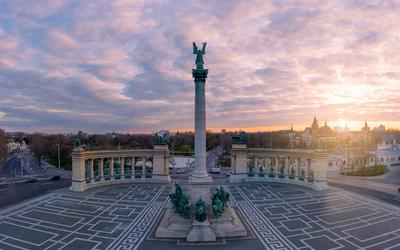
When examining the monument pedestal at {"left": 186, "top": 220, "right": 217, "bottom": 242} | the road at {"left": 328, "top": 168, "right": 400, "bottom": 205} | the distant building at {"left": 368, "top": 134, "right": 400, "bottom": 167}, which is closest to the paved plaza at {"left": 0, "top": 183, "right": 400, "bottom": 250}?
the monument pedestal at {"left": 186, "top": 220, "right": 217, "bottom": 242}

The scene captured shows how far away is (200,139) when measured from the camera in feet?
83.4

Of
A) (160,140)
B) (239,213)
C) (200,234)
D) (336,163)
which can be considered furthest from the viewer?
(336,163)

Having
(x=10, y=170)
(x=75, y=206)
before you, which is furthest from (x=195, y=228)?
(x=10, y=170)

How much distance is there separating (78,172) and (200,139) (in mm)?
20623

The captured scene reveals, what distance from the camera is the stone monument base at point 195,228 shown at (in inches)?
843

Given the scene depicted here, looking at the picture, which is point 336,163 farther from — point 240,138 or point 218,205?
point 218,205

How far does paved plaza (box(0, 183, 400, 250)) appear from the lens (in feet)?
68.2

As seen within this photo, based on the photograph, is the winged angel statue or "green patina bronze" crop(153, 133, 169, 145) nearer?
the winged angel statue

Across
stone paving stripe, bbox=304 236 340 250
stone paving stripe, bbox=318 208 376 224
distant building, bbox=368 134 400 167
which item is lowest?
stone paving stripe, bbox=304 236 340 250

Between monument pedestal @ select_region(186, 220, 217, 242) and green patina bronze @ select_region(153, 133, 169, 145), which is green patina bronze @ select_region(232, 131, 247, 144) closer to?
green patina bronze @ select_region(153, 133, 169, 145)

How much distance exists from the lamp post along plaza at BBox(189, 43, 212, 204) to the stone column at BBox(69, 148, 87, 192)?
1924 centimetres

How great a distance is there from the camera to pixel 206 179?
2502 centimetres

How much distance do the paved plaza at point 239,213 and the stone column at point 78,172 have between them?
172cm

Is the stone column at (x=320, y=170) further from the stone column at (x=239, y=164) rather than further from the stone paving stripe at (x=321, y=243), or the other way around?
the stone paving stripe at (x=321, y=243)
